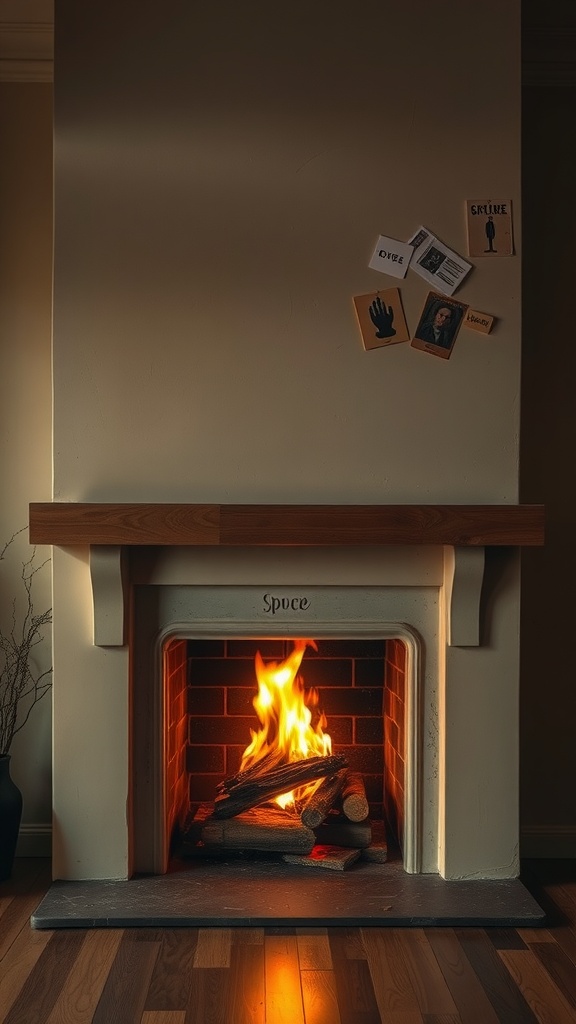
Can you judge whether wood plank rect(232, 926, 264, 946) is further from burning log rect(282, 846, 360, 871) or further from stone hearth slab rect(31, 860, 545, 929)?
burning log rect(282, 846, 360, 871)

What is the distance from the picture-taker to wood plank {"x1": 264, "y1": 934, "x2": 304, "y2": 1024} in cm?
224

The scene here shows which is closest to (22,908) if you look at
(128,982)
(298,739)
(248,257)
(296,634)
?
(128,982)

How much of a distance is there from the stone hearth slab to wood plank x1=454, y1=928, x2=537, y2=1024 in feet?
0.22

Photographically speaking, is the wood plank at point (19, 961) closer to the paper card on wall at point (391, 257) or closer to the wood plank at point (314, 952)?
the wood plank at point (314, 952)

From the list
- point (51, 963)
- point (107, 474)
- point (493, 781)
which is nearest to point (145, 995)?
point (51, 963)

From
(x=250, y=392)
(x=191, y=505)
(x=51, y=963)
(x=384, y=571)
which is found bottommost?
(x=51, y=963)

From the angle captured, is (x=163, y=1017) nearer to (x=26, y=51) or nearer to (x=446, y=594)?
(x=446, y=594)

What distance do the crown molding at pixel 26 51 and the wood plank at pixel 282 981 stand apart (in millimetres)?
2788

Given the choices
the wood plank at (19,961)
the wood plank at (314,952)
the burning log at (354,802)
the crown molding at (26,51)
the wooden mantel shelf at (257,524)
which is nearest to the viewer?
the wood plank at (19,961)

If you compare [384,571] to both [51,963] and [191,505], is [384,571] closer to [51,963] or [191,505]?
[191,505]

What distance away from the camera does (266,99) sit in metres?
2.95

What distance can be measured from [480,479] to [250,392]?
72 cm

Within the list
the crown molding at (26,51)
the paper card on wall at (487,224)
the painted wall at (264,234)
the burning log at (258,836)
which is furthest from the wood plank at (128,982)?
the crown molding at (26,51)

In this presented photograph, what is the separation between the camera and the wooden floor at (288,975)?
7.39ft
